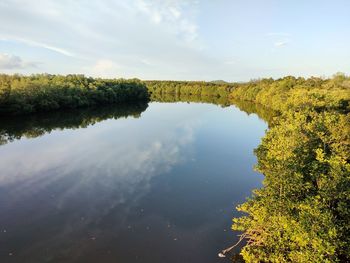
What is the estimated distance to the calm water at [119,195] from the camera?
1948cm

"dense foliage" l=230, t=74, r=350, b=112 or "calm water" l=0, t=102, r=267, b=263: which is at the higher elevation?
"dense foliage" l=230, t=74, r=350, b=112

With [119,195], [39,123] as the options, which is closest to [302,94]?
[119,195]

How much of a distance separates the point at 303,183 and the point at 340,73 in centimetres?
13472

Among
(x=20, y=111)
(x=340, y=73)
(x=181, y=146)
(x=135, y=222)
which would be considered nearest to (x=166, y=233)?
(x=135, y=222)

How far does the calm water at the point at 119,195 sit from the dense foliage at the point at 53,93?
54.6 ft

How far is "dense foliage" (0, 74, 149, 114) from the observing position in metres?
68.8

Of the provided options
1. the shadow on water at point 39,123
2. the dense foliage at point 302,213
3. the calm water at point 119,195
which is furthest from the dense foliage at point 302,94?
the shadow on water at point 39,123

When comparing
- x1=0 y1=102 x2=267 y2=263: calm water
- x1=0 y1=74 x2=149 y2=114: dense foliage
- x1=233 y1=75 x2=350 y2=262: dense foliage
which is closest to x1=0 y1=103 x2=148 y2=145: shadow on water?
x1=0 y1=102 x2=267 y2=263: calm water

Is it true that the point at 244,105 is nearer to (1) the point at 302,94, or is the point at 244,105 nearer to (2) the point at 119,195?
(1) the point at 302,94

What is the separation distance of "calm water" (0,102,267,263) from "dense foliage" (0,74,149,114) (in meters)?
16.6

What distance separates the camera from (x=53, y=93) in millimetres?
83938

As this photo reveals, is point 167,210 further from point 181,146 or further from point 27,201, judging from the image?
point 181,146

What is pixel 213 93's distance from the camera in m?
199

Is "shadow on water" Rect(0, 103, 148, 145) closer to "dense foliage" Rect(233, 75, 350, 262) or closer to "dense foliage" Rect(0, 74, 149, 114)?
"dense foliage" Rect(0, 74, 149, 114)
